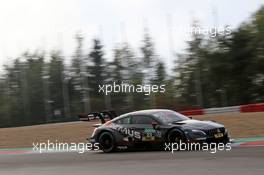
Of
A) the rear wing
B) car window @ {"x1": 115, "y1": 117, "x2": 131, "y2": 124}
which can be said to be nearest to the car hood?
car window @ {"x1": 115, "y1": 117, "x2": 131, "y2": 124}

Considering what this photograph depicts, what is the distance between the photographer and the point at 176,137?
49.3ft

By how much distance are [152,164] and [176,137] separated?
2846mm

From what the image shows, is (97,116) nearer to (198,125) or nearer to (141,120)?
(141,120)

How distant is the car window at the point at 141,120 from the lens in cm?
1590

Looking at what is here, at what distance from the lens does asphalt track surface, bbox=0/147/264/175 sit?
10742mm

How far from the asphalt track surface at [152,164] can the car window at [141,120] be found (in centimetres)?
100

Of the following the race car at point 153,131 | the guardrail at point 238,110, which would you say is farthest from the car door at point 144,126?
the guardrail at point 238,110

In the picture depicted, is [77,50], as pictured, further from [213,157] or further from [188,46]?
[213,157]

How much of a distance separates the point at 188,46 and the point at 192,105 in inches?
359

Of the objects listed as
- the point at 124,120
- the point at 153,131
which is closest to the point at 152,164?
the point at 153,131

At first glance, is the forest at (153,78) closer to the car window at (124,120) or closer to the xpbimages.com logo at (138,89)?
the xpbimages.com logo at (138,89)

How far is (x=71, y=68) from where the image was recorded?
153 ft

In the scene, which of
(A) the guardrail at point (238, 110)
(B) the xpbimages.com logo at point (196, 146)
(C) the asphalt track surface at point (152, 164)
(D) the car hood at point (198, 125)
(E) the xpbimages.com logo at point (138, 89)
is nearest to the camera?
(C) the asphalt track surface at point (152, 164)

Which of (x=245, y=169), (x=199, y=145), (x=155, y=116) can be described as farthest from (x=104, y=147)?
(x=245, y=169)
